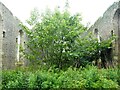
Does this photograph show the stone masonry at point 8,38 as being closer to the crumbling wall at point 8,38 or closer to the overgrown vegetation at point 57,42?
the crumbling wall at point 8,38

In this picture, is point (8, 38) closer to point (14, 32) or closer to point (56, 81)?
point (14, 32)

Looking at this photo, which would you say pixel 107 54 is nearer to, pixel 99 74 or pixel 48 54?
pixel 48 54

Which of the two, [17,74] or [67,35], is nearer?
[17,74]

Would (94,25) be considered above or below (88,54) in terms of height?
above

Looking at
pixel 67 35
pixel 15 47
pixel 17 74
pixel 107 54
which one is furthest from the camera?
pixel 15 47

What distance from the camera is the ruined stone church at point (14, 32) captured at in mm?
14359

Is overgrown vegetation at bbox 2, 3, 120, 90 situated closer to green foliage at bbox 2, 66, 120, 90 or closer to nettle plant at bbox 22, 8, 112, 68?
nettle plant at bbox 22, 8, 112, 68

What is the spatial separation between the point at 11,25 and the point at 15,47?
156 cm

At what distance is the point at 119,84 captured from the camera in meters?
9.09

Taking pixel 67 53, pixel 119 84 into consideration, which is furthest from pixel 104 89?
pixel 67 53

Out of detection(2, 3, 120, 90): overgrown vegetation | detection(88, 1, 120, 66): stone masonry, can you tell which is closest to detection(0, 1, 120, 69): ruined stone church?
detection(88, 1, 120, 66): stone masonry

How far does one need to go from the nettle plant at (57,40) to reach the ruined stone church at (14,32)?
1.48 metres

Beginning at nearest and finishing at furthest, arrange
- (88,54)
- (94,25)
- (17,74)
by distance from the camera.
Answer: (17,74)
(88,54)
(94,25)

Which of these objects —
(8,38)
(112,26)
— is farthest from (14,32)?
(112,26)
